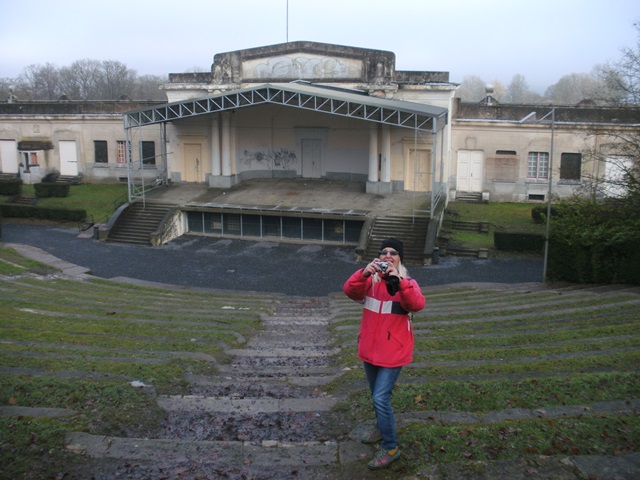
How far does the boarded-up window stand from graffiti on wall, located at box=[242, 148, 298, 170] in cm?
1075

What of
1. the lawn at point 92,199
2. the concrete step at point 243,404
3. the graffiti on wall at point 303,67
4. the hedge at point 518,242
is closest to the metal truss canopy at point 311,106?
the graffiti on wall at point 303,67

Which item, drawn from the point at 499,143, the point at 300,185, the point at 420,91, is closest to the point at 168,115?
the point at 300,185

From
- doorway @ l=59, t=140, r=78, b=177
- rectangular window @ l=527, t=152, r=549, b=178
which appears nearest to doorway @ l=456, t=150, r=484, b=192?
rectangular window @ l=527, t=152, r=549, b=178

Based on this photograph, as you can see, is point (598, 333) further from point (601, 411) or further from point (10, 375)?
point (10, 375)

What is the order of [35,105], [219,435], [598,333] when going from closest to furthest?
[219,435], [598,333], [35,105]

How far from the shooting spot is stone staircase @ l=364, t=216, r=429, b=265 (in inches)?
933

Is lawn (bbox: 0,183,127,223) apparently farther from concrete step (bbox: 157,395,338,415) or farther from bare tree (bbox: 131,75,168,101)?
bare tree (bbox: 131,75,168,101)

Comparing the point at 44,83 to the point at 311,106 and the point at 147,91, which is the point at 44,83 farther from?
the point at 311,106

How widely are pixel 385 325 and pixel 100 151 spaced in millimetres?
35061

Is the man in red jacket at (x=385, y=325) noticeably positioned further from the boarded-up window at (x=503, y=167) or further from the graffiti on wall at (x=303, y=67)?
the boarded-up window at (x=503, y=167)

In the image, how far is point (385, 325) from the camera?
565cm

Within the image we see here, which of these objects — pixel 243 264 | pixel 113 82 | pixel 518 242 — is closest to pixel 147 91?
pixel 113 82

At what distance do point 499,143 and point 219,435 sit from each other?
29241 millimetres

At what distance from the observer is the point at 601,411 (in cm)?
629
